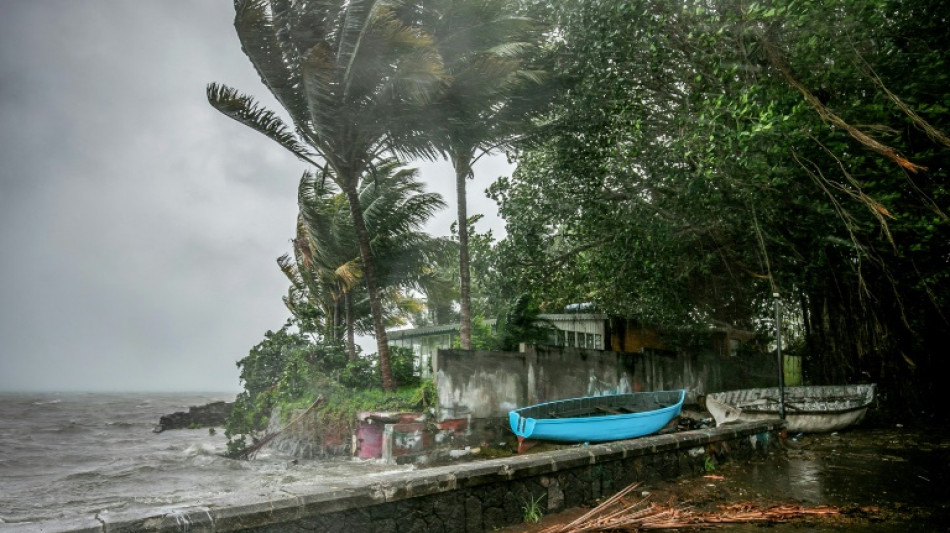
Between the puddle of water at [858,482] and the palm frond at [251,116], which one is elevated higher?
the palm frond at [251,116]

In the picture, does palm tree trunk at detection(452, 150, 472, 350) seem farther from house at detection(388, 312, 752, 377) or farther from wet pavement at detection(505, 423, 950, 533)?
wet pavement at detection(505, 423, 950, 533)

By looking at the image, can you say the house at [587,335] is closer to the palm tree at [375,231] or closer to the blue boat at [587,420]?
the palm tree at [375,231]

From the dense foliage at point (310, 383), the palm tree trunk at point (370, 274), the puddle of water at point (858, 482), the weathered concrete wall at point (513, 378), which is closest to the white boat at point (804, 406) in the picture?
the puddle of water at point (858, 482)

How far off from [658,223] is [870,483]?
607 centimetres

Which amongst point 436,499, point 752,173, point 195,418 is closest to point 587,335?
point 752,173

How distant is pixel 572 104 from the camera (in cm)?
1141

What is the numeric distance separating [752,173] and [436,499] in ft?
26.2

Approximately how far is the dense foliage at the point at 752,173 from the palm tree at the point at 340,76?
321 cm

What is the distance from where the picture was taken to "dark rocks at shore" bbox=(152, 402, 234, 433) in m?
28.2

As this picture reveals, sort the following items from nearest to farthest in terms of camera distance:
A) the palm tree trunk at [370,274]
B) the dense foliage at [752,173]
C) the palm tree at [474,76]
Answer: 1. the dense foliage at [752,173]
2. the palm tree at [474,76]
3. the palm tree trunk at [370,274]

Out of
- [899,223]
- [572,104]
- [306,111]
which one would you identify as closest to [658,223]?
[572,104]

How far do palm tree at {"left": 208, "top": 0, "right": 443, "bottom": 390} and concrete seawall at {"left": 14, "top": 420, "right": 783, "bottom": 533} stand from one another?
6.80 meters

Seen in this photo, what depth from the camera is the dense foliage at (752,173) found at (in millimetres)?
7961

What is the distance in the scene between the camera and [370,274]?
1130cm
